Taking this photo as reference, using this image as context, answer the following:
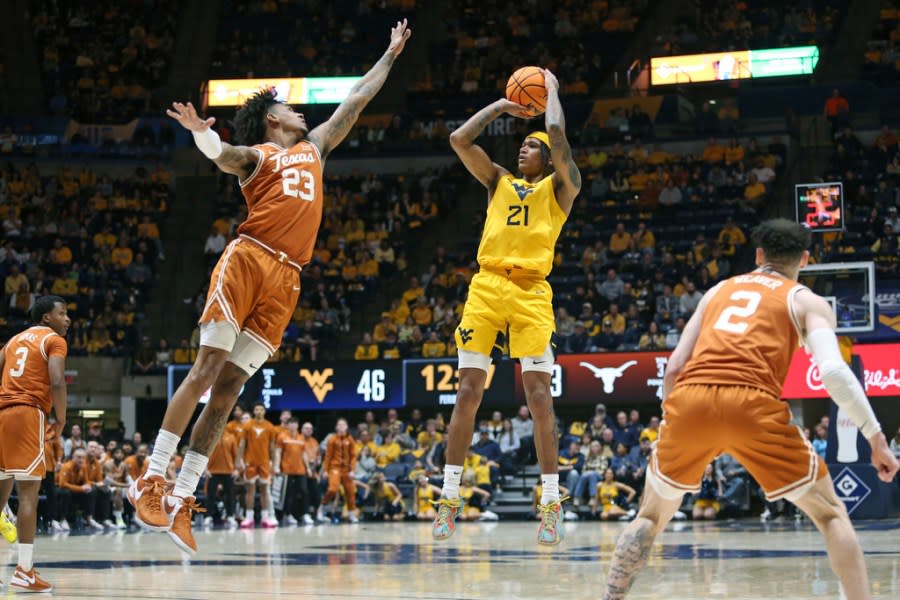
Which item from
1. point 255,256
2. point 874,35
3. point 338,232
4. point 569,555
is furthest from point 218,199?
point 255,256

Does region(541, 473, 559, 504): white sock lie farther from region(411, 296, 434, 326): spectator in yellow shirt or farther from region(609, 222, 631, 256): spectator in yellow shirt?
region(609, 222, 631, 256): spectator in yellow shirt

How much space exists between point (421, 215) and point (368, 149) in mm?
3117

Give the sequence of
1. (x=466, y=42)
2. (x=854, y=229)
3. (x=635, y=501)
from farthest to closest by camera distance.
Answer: (x=466, y=42) < (x=854, y=229) < (x=635, y=501)

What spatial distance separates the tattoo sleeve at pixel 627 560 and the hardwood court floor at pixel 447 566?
2167 millimetres

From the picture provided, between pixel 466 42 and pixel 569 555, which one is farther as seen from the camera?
pixel 466 42

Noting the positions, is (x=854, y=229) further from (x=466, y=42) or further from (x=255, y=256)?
(x=255, y=256)

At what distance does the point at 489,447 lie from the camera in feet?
73.6

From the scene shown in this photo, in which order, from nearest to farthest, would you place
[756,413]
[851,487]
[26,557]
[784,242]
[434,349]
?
[756,413] < [784,242] < [26,557] < [851,487] < [434,349]

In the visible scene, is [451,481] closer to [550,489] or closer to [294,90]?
[550,489]

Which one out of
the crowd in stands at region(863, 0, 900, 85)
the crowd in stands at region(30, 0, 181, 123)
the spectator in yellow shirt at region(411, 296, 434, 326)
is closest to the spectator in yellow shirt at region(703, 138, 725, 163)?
the crowd in stands at region(863, 0, 900, 85)

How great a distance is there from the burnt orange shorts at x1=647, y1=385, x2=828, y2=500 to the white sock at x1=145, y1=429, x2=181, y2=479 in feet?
10.6

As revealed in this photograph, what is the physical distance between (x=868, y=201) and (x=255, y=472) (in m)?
14.4

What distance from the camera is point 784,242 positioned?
600 centimetres

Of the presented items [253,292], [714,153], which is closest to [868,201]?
[714,153]
